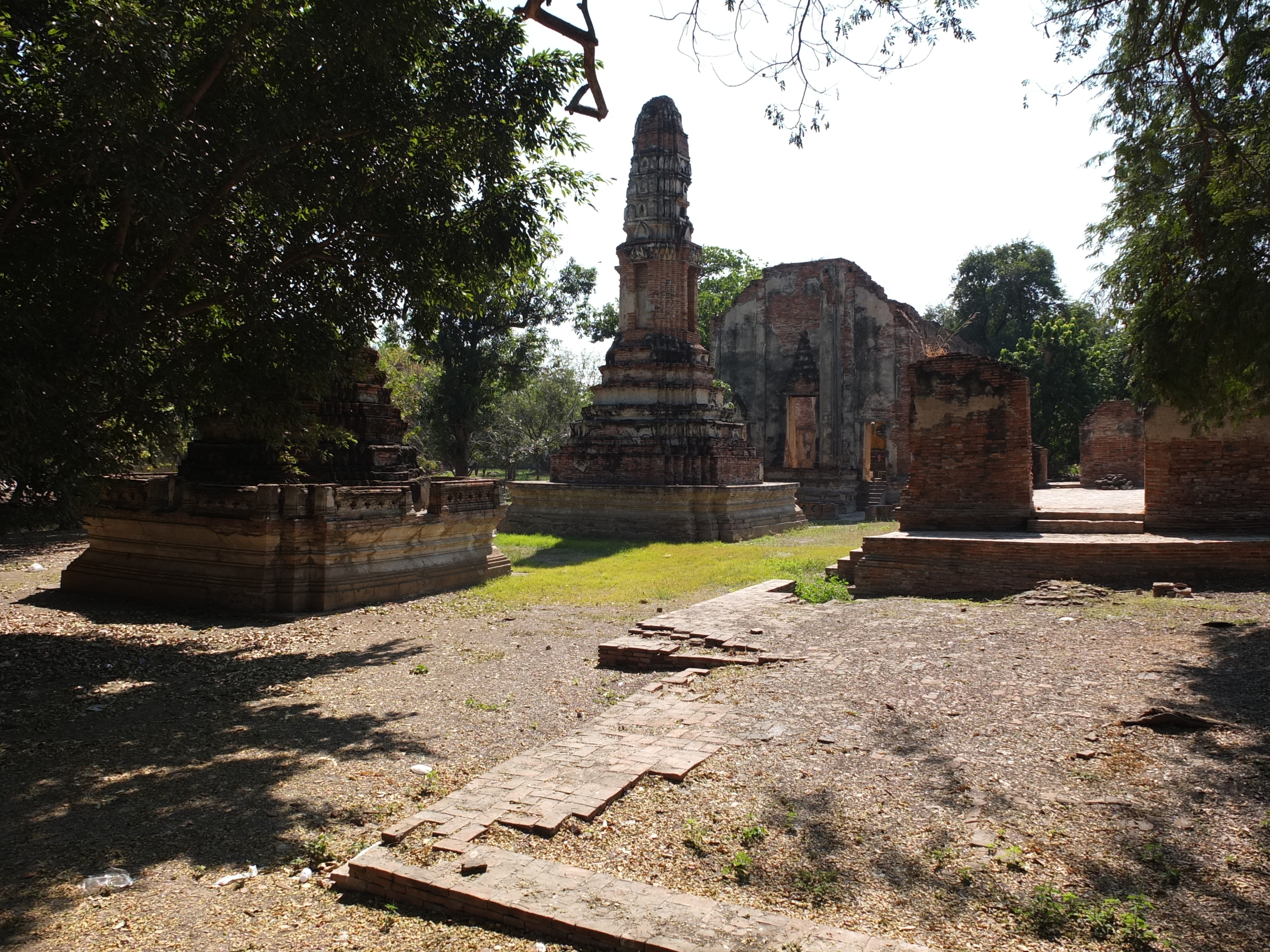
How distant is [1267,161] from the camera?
609 cm

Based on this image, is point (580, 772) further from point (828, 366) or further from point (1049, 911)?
point (828, 366)

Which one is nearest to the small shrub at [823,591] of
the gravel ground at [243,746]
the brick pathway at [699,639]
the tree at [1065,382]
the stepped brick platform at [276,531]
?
the brick pathway at [699,639]

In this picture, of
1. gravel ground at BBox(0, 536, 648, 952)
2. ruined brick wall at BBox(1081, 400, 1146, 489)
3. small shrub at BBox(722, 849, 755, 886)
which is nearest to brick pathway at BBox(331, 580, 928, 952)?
gravel ground at BBox(0, 536, 648, 952)

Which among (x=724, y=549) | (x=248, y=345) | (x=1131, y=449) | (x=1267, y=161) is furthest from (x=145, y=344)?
(x=1131, y=449)

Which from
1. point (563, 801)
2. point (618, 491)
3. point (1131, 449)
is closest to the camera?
point (563, 801)

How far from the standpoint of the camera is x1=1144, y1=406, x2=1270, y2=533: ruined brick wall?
9.28 m

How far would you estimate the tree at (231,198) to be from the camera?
5.42 m

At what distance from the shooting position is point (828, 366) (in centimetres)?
2656

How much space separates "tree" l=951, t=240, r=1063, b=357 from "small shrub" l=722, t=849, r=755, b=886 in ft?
126

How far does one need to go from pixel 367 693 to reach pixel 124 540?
5021 millimetres

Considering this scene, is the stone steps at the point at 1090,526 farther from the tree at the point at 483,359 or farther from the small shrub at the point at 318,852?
the tree at the point at 483,359

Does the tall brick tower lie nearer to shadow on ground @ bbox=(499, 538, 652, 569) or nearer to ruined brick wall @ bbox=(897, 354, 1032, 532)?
shadow on ground @ bbox=(499, 538, 652, 569)

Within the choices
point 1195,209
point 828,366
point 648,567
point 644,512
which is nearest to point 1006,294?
point 828,366

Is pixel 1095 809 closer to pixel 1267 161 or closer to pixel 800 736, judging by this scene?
pixel 800 736
